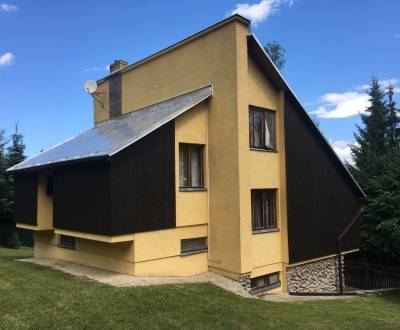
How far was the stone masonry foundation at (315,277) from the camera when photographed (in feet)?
49.0

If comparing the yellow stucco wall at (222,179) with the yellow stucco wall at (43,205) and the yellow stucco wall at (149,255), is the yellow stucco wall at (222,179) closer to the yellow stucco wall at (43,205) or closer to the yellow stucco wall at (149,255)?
the yellow stucco wall at (149,255)

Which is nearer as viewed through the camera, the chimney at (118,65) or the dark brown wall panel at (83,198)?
the dark brown wall panel at (83,198)

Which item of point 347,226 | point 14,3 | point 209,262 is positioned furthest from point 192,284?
point 14,3

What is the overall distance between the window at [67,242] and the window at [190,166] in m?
4.97

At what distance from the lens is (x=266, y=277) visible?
14102mm

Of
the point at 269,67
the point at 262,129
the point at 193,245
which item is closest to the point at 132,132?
the point at 193,245

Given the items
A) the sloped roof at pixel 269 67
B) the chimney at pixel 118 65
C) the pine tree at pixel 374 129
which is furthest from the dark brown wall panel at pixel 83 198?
the pine tree at pixel 374 129

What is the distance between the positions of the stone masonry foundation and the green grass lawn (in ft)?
8.92

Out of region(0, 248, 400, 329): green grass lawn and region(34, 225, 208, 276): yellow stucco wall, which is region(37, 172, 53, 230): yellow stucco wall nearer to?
region(34, 225, 208, 276): yellow stucco wall

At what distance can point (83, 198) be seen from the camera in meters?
12.0

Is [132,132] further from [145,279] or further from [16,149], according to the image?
[16,149]

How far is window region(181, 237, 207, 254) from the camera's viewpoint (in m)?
12.8

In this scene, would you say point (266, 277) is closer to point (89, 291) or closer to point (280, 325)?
point (280, 325)

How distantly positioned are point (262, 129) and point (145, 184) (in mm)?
4959
